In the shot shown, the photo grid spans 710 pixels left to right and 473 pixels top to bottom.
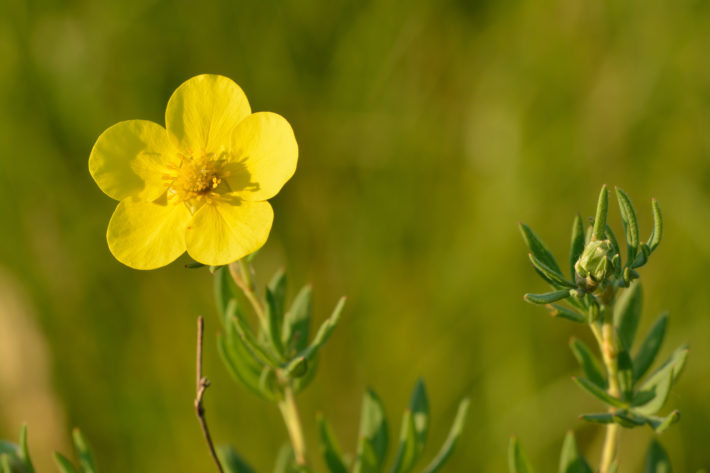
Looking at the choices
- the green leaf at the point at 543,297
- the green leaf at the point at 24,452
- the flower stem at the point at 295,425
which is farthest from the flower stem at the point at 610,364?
the green leaf at the point at 24,452

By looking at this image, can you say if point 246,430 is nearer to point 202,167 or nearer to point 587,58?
point 202,167

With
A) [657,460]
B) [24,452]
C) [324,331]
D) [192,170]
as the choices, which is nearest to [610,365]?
[657,460]

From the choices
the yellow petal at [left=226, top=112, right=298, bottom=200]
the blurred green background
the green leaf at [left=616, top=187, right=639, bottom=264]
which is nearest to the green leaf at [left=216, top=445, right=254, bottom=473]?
the yellow petal at [left=226, top=112, right=298, bottom=200]

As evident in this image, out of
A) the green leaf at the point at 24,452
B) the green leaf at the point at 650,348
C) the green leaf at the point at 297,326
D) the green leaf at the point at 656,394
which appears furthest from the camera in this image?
the green leaf at the point at 297,326

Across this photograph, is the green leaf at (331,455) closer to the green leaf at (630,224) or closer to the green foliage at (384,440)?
the green foliage at (384,440)

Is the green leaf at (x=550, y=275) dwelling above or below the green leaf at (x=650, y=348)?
above

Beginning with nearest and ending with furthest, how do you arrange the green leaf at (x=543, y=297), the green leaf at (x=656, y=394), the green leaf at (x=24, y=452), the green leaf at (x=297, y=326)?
the green leaf at (x=543, y=297) < the green leaf at (x=656, y=394) < the green leaf at (x=24, y=452) < the green leaf at (x=297, y=326)
